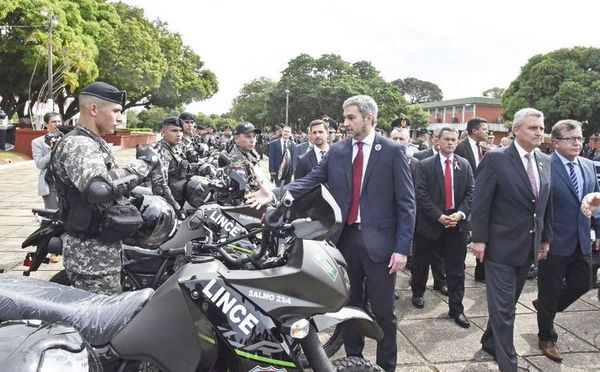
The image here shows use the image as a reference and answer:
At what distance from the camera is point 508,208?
3500 mm

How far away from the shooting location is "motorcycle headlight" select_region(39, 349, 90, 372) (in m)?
1.43

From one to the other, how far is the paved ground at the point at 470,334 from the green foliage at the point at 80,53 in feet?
65.5

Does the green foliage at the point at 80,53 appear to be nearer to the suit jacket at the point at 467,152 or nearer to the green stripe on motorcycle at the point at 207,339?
the suit jacket at the point at 467,152

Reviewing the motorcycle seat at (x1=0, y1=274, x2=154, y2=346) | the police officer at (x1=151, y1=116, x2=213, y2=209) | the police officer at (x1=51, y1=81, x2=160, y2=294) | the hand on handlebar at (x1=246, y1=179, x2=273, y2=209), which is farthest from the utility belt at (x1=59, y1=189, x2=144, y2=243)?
the police officer at (x1=151, y1=116, x2=213, y2=209)

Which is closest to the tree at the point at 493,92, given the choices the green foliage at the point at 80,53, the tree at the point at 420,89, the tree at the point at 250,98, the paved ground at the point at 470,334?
the tree at the point at 420,89

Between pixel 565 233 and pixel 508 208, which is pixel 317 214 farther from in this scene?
pixel 565 233

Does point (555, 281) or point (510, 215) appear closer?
point (510, 215)

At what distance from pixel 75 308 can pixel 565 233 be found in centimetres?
360

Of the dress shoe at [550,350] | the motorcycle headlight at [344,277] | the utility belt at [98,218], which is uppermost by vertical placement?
the utility belt at [98,218]

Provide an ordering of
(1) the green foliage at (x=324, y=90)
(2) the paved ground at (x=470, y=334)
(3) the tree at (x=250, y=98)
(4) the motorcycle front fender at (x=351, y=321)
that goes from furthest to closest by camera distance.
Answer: (3) the tree at (x=250, y=98) < (1) the green foliage at (x=324, y=90) < (2) the paved ground at (x=470, y=334) < (4) the motorcycle front fender at (x=351, y=321)

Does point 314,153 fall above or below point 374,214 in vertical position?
above

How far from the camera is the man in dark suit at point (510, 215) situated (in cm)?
343

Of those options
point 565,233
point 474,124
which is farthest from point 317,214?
point 474,124

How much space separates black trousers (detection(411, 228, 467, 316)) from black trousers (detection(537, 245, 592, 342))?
29.9 inches
